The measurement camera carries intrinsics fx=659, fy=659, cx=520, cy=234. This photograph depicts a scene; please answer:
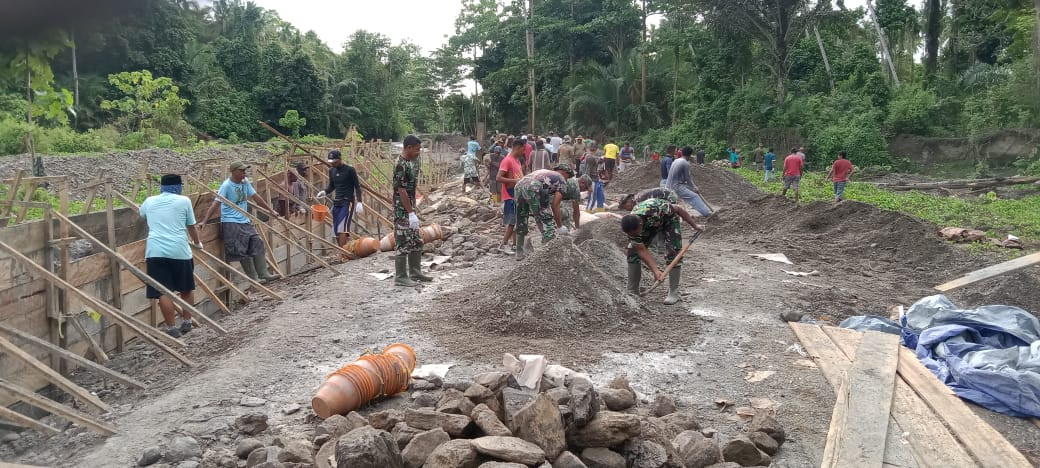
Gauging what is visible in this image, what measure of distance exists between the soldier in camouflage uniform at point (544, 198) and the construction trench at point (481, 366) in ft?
1.91

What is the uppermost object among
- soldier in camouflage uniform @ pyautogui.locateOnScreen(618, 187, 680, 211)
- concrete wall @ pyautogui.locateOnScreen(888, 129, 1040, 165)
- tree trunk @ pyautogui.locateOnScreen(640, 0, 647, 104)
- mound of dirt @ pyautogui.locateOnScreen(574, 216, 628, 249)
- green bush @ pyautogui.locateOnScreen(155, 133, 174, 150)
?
tree trunk @ pyautogui.locateOnScreen(640, 0, 647, 104)

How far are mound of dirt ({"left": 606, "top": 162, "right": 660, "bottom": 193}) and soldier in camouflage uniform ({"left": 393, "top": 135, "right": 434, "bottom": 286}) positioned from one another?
13.3 m

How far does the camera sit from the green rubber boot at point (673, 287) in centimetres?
679

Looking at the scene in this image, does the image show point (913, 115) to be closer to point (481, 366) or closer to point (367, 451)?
point (481, 366)

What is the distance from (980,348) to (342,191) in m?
7.57

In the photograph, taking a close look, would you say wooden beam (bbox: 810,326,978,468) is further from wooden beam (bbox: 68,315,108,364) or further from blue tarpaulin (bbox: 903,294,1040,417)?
wooden beam (bbox: 68,315,108,364)

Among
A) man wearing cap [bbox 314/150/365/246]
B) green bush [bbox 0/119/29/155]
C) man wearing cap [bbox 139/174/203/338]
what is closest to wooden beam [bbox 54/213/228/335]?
man wearing cap [bbox 139/174/203/338]

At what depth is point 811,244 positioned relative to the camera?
10.9 metres

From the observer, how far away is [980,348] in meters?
4.93

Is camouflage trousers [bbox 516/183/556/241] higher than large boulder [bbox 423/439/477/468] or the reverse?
higher

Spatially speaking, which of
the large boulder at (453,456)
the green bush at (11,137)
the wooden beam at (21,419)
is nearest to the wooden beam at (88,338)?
the wooden beam at (21,419)

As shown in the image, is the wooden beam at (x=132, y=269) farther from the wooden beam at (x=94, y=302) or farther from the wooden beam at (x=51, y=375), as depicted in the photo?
the wooden beam at (x=51, y=375)

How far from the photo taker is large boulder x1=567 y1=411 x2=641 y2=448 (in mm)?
3359

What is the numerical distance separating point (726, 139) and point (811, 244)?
1942 cm
